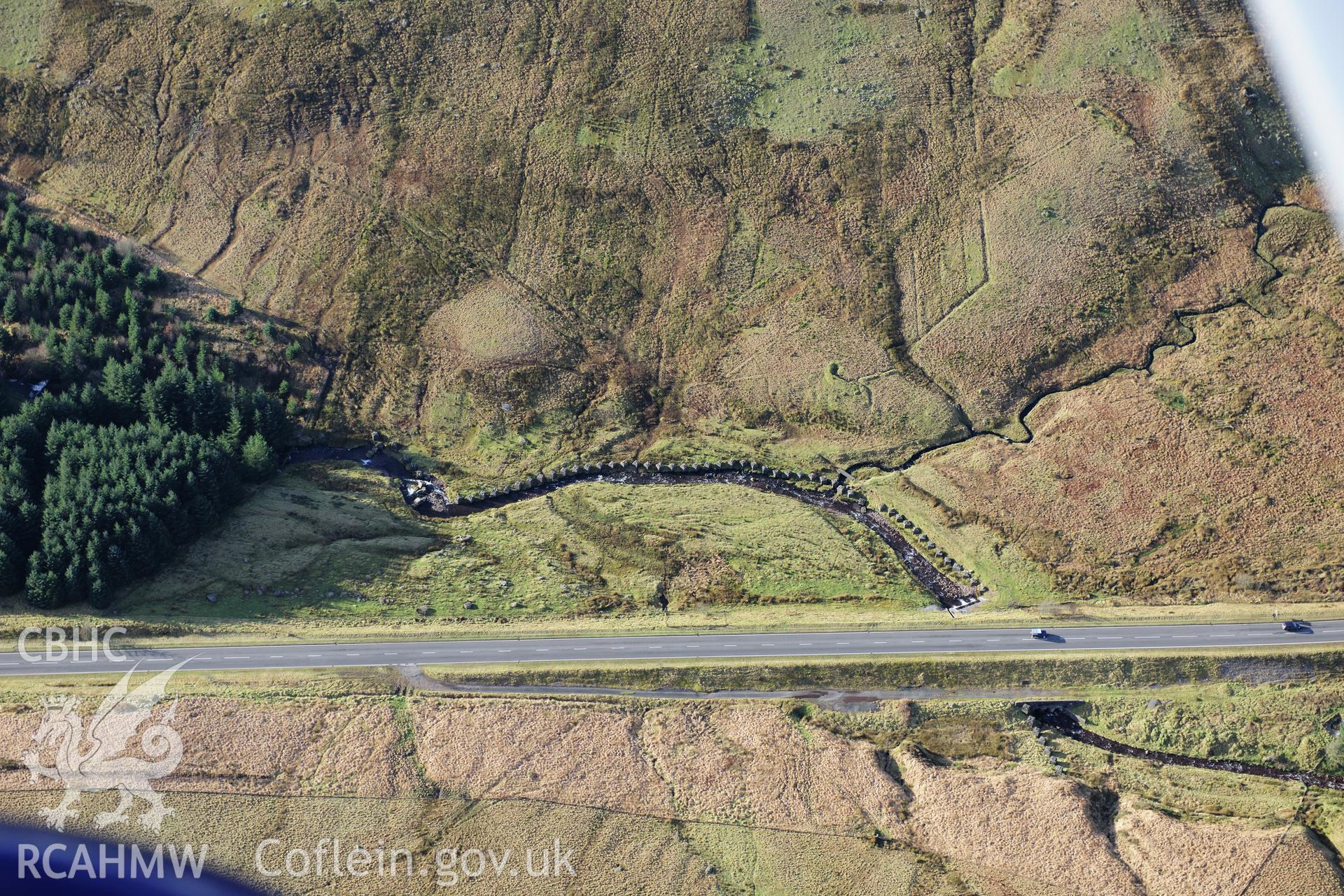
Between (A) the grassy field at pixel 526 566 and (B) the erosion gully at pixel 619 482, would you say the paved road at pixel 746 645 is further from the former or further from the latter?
(B) the erosion gully at pixel 619 482

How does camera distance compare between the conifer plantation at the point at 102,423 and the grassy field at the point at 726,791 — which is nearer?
the grassy field at the point at 726,791

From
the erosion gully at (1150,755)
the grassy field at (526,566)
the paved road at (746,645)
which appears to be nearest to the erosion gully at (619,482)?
the grassy field at (526,566)

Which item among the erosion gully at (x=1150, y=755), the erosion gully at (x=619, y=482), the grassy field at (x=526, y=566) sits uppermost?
the erosion gully at (x=619, y=482)

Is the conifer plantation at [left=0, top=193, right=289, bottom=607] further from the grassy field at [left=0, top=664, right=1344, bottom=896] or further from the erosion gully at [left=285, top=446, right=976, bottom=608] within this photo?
the grassy field at [left=0, top=664, right=1344, bottom=896]

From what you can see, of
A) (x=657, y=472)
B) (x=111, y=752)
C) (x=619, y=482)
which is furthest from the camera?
(x=657, y=472)

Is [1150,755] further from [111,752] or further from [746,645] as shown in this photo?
[111,752]

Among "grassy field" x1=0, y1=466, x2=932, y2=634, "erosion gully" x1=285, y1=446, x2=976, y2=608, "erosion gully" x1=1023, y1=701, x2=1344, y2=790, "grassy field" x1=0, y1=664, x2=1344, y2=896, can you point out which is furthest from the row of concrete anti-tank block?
"erosion gully" x1=1023, y1=701, x2=1344, y2=790

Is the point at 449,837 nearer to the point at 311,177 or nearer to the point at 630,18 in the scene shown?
the point at 311,177

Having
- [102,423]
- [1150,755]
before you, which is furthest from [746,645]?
[102,423]
